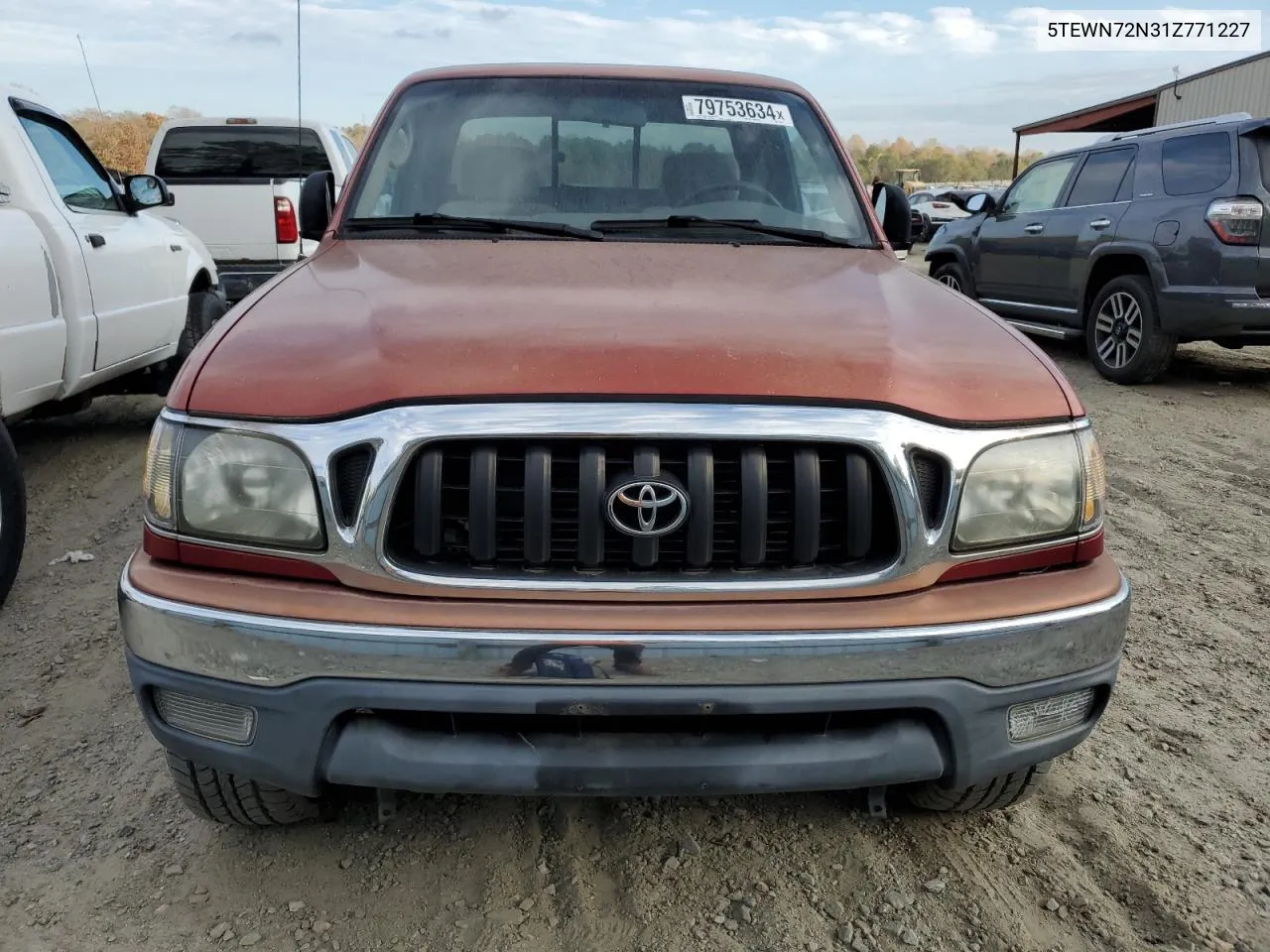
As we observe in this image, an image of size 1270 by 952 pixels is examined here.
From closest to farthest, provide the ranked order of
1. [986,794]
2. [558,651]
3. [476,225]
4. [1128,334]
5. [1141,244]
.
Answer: [558,651] → [986,794] → [476,225] → [1141,244] → [1128,334]

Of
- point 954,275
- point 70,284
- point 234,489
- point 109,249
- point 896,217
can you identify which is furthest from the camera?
point 954,275

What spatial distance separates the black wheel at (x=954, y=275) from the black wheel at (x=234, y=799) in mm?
8783

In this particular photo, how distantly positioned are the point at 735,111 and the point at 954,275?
7518mm

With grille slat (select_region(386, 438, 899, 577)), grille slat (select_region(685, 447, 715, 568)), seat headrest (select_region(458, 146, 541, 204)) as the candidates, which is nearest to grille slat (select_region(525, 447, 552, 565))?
grille slat (select_region(386, 438, 899, 577))

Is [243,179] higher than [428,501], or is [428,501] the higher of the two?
[243,179]

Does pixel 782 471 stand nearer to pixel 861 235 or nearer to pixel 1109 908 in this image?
pixel 1109 908

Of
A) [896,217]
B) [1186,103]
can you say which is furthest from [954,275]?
[1186,103]

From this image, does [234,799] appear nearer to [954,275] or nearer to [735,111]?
[735,111]

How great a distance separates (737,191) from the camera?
3000 millimetres

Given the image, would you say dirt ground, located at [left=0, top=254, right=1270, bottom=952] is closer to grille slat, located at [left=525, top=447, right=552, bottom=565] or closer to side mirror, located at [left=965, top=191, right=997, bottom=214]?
grille slat, located at [left=525, top=447, right=552, bottom=565]

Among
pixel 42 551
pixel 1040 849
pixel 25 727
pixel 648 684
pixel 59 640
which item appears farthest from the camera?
pixel 42 551

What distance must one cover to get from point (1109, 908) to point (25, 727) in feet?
9.51

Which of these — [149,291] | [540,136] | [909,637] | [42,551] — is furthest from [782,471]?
[149,291]

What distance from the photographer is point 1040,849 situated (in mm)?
2256
